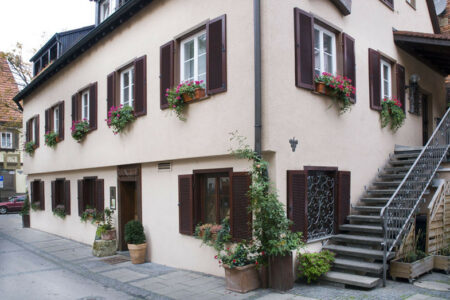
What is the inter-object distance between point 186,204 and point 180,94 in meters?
2.36

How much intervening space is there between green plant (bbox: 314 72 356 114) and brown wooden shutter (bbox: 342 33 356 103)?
0.73 ft

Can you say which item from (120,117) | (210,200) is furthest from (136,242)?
(120,117)

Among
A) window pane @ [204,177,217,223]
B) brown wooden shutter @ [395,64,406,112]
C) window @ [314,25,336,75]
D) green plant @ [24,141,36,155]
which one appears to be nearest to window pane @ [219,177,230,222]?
window pane @ [204,177,217,223]

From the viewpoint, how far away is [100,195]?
12.4 metres

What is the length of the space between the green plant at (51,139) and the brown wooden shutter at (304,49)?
1096 cm

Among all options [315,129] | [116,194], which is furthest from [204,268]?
[116,194]

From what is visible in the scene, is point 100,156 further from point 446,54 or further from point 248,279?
point 446,54

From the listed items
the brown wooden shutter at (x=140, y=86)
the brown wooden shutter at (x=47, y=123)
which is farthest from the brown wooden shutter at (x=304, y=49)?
the brown wooden shutter at (x=47, y=123)

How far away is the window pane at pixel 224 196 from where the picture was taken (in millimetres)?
7988

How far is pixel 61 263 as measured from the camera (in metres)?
10.2

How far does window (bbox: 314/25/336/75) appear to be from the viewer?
8281 millimetres

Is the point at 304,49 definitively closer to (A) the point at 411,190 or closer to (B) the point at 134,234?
(A) the point at 411,190

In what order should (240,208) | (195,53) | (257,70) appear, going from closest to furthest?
(257,70)
(240,208)
(195,53)

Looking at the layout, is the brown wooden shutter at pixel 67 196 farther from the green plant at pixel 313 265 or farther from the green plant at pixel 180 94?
the green plant at pixel 313 265
